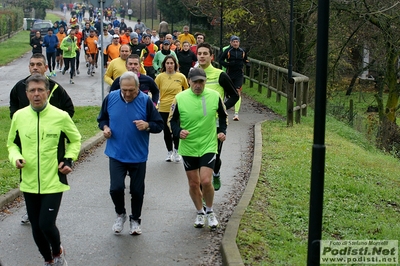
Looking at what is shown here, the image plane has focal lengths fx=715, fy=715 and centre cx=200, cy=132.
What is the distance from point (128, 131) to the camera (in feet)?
24.9

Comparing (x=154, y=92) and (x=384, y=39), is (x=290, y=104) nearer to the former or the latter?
(x=384, y=39)

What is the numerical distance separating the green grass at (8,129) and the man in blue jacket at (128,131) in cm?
260

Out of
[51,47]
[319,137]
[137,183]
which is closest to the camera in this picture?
[319,137]

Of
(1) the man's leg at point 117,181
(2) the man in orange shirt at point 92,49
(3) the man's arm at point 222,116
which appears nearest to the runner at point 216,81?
(3) the man's arm at point 222,116

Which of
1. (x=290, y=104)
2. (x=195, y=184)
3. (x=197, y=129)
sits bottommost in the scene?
(x=290, y=104)

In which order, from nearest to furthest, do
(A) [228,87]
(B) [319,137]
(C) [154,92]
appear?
(B) [319,137], (A) [228,87], (C) [154,92]

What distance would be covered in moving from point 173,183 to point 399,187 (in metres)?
3.99

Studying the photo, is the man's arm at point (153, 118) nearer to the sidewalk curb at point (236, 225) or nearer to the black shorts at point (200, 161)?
the black shorts at point (200, 161)

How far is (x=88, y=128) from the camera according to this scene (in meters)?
15.3

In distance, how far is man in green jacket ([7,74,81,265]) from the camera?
632cm

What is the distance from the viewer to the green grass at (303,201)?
745 centimetres

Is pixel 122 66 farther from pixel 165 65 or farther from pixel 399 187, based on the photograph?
pixel 399 187

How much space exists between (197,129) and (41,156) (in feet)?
7.00

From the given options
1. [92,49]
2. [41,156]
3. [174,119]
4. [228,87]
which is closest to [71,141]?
[41,156]
